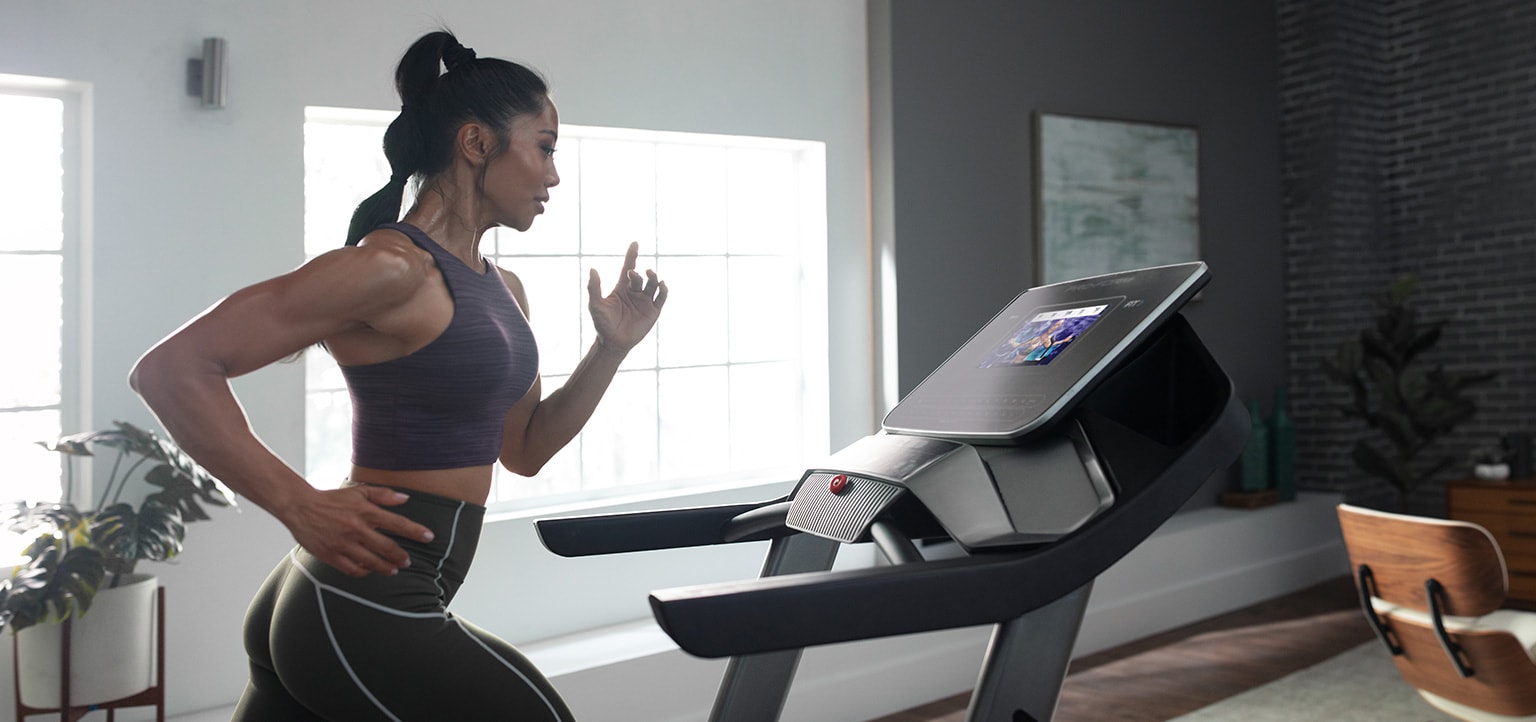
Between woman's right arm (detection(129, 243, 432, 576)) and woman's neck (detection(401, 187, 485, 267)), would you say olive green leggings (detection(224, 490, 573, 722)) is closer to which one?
woman's right arm (detection(129, 243, 432, 576))

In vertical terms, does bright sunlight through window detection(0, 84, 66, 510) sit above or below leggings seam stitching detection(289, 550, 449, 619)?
above

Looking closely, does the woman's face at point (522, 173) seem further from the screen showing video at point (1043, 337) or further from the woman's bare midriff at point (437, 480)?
the screen showing video at point (1043, 337)

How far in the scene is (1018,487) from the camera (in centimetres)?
108

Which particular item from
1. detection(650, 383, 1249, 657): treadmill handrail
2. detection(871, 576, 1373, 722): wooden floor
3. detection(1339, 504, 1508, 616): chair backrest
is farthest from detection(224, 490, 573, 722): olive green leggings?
detection(871, 576, 1373, 722): wooden floor

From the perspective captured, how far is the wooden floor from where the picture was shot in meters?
3.54

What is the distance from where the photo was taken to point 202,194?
2.71 m

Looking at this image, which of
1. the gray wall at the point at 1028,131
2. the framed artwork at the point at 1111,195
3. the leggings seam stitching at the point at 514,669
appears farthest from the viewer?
the framed artwork at the point at 1111,195

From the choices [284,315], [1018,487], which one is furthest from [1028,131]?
[284,315]

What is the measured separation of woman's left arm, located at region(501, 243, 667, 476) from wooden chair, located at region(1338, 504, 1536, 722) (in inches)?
74.0

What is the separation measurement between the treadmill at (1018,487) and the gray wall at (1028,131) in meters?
2.69

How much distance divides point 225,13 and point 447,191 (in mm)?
1721

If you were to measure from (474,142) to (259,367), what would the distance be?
1.36 feet

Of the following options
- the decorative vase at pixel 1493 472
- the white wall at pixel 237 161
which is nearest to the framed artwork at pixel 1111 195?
the decorative vase at pixel 1493 472

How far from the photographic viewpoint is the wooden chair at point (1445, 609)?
2449 millimetres
